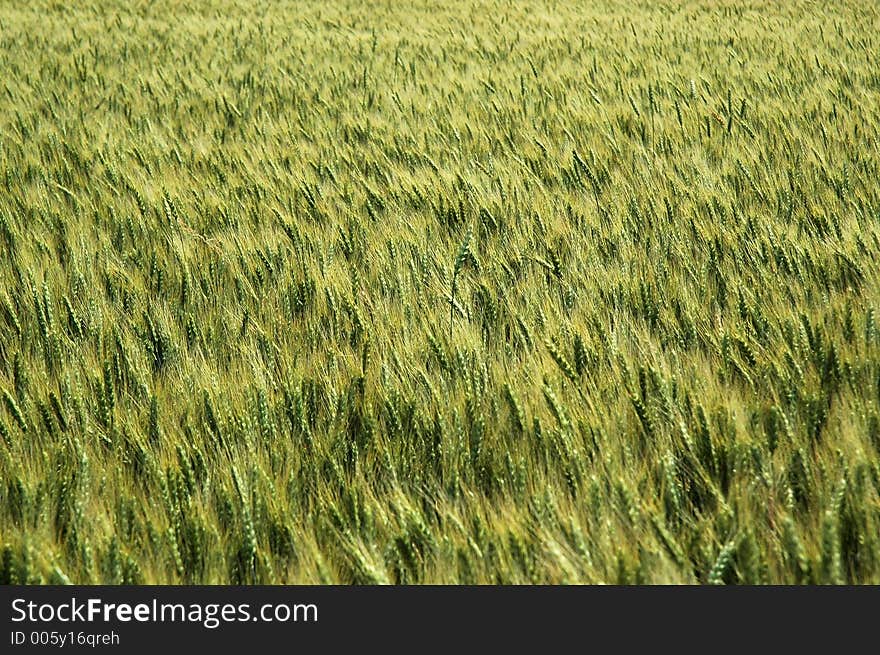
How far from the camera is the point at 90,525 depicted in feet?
3.83

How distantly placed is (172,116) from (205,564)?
335 cm

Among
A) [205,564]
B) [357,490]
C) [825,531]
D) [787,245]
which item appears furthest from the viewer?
[787,245]

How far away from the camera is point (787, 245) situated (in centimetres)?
203

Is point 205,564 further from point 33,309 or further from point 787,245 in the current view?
point 787,245

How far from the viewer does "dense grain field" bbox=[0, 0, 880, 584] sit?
1124 mm

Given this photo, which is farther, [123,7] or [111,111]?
[123,7]

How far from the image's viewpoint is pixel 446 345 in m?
1.62

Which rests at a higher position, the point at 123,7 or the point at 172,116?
the point at 123,7

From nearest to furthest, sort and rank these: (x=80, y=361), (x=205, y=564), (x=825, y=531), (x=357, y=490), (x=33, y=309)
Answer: (x=825, y=531), (x=205, y=564), (x=357, y=490), (x=80, y=361), (x=33, y=309)

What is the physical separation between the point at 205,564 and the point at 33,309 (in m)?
1.01

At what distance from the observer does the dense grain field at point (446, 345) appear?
1.12 meters
